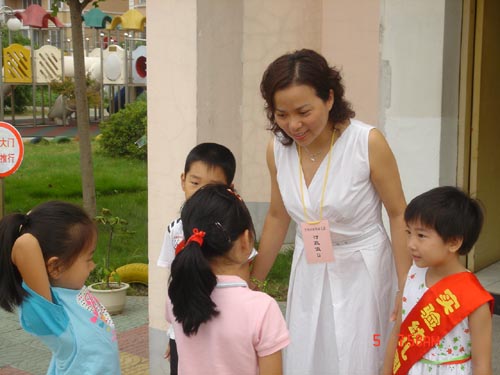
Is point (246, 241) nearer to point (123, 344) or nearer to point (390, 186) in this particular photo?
point (390, 186)

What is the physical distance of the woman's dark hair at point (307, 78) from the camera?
242 cm

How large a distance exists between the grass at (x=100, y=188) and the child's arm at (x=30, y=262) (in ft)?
15.7

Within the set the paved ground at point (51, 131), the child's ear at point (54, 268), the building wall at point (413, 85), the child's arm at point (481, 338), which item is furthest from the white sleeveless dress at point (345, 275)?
the paved ground at point (51, 131)

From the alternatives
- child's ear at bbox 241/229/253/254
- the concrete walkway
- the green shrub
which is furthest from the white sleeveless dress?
the green shrub

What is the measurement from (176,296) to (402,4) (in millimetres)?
2843

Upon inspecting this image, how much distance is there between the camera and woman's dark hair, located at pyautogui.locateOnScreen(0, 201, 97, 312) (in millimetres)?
2297

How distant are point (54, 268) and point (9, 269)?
14cm

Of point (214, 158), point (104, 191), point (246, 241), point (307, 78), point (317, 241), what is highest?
point (307, 78)

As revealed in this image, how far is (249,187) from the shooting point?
7.52m

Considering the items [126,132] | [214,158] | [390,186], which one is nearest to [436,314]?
[390,186]

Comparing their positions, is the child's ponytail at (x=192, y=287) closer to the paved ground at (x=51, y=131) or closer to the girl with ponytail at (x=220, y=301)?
the girl with ponytail at (x=220, y=301)

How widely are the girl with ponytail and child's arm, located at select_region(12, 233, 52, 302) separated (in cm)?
48

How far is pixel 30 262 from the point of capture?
2246 mm

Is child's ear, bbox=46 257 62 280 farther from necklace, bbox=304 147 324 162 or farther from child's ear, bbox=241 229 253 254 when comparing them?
necklace, bbox=304 147 324 162
